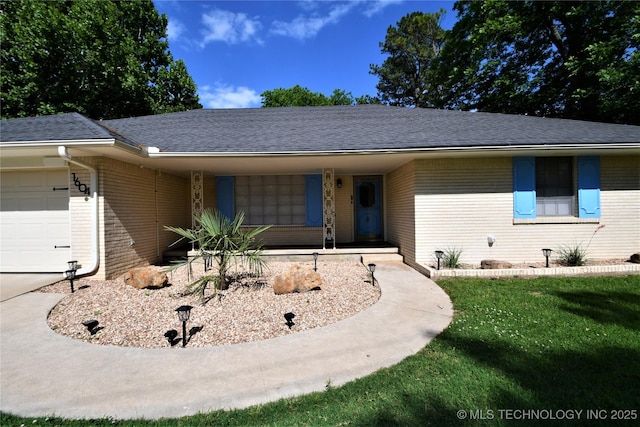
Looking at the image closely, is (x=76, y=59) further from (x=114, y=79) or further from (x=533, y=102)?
(x=533, y=102)

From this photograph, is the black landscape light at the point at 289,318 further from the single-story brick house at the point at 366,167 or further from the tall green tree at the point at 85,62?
the tall green tree at the point at 85,62

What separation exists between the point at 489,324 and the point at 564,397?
141cm

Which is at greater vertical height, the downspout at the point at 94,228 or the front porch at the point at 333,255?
the downspout at the point at 94,228

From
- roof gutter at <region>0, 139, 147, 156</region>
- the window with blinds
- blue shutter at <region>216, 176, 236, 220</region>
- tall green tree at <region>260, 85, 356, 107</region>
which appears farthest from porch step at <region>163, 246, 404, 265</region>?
tall green tree at <region>260, 85, 356, 107</region>

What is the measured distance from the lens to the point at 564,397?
7.37 ft

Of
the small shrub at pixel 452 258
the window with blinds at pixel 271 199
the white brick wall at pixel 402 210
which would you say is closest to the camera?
the small shrub at pixel 452 258

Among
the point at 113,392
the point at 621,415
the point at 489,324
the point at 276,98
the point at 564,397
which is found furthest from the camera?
the point at 276,98

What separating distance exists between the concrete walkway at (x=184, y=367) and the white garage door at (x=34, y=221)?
2.88 meters

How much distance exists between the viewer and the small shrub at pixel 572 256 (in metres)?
6.59

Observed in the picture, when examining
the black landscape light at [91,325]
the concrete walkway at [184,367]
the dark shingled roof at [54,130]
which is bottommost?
the concrete walkway at [184,367]

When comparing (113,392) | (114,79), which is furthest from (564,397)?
(114,79)

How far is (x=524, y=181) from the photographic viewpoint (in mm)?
6922

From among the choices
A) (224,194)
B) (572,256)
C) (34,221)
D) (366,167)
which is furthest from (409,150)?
(34,221)

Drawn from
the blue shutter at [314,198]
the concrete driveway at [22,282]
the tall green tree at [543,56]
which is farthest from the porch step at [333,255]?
the tall green tree at [543,56]
